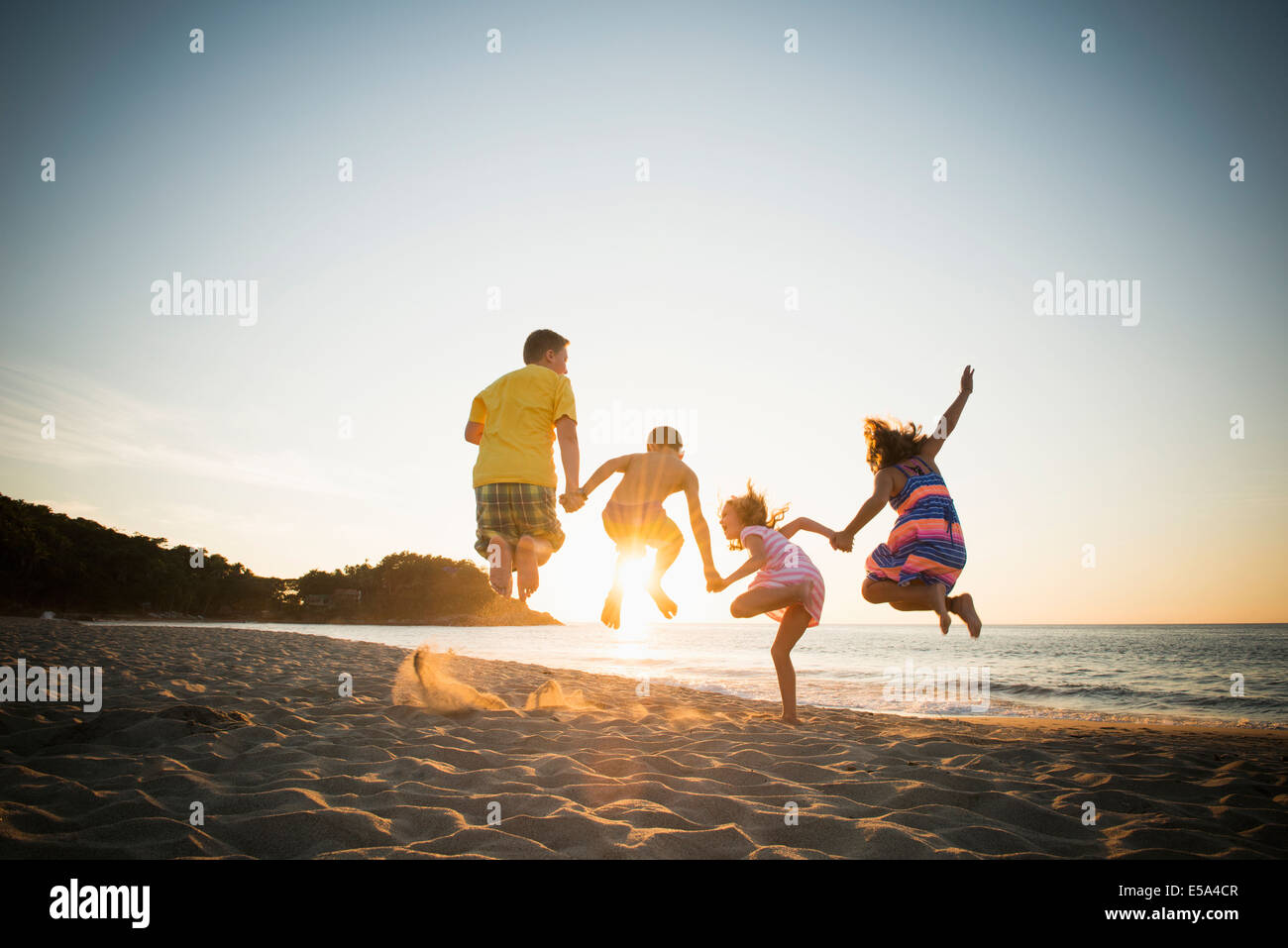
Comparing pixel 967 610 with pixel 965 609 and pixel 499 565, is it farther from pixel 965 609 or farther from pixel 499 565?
pixel 499 565

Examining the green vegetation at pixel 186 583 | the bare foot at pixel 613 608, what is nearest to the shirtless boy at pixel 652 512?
the bare foot at pixel 613 608

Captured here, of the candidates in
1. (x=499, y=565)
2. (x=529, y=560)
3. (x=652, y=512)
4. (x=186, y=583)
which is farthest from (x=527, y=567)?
(x=186, y=583)

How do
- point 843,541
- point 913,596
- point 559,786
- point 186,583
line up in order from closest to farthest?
point 559,786, point 913,596, point 843,541, point 186,583

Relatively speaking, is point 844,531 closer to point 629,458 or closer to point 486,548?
point 629,458

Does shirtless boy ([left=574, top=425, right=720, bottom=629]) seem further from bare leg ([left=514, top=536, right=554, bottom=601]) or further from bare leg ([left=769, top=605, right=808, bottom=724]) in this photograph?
bare leg ([left=769, top=605, right=808, bottom=724])

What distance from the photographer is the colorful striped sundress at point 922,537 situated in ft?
17.9

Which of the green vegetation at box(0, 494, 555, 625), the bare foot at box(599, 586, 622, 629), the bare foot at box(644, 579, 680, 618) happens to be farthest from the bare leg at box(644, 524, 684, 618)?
the green vegetation at box(0, 494, 555, 625)

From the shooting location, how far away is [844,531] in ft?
18.6

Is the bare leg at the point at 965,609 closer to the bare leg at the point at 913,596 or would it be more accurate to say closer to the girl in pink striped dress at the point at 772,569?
the bare leg at the point at 913,596

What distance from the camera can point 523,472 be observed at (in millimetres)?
5207

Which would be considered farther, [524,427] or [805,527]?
[805,527]

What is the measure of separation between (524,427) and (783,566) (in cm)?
268

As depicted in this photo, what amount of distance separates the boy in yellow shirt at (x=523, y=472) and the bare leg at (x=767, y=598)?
1725 mm

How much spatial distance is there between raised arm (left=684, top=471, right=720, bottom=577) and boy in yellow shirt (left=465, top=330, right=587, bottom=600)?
3.83ft
